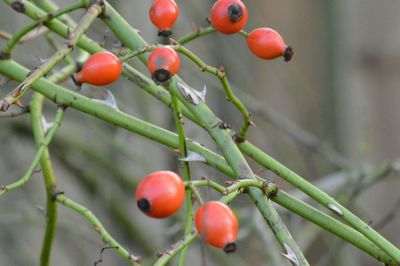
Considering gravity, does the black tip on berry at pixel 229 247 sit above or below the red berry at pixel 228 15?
below

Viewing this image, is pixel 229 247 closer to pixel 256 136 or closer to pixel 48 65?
pixel 48 65

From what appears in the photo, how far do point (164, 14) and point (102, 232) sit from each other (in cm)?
35

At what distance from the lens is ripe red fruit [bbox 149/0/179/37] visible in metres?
1.06

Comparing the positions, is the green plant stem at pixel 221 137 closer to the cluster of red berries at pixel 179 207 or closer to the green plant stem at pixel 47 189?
the cluster of red berries at pixel 179 207

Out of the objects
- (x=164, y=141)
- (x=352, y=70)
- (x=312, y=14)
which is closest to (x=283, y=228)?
(x=164, y=141)

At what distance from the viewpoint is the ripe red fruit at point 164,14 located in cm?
106

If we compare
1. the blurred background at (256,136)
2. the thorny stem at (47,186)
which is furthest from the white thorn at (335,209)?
the blurred background at (256,136)

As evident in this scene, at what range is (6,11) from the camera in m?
3.03

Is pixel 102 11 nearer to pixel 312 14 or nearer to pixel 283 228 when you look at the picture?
pixel 283 228

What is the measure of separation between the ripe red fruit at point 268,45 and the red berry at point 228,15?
4 cm

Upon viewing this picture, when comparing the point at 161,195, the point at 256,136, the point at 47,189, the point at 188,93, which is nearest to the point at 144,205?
the point at 161,195

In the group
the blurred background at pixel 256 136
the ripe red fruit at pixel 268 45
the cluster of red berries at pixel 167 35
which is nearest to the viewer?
the cluster of red berries at pixel 167 35

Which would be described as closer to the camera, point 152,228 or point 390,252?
point 390,252

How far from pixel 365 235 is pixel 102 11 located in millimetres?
466
